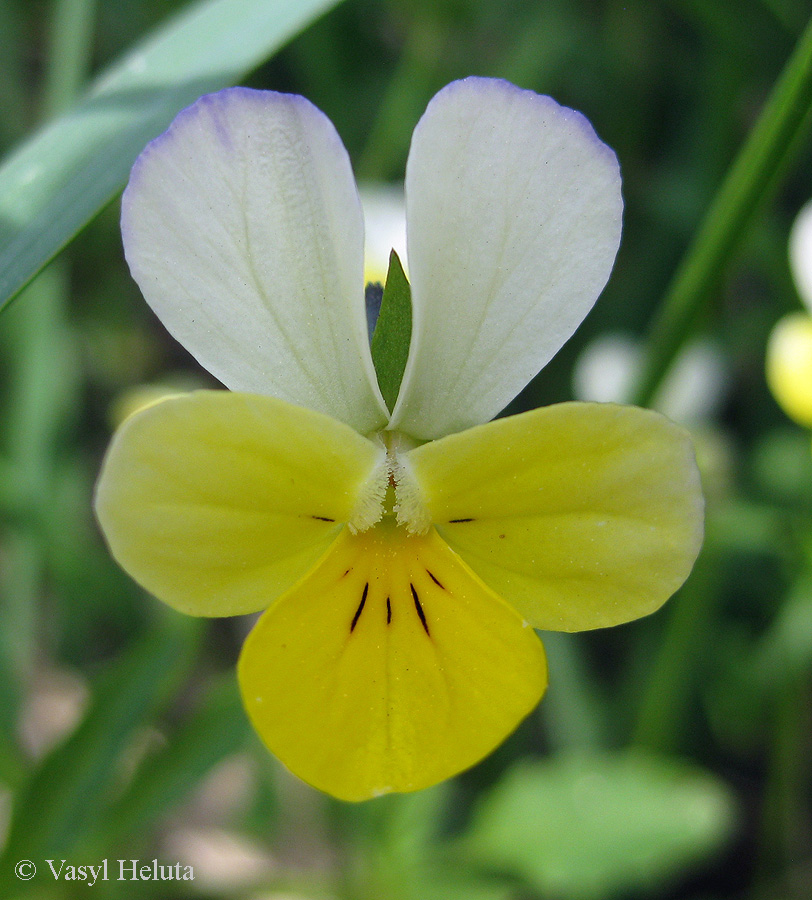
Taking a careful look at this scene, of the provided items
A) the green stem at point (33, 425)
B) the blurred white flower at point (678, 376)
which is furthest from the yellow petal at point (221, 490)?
the blurred white flower at point (678, 376)

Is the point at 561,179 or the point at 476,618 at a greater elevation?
the point at 561,179

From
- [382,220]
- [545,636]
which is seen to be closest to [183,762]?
[545,636]

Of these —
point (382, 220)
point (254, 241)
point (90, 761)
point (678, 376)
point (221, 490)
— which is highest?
point (382, 220)

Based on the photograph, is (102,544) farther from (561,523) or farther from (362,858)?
(561,523)

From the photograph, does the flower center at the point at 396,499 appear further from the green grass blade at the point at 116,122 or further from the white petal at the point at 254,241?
the green grass blade at the point at 116,122

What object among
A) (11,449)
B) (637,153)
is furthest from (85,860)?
(637,153)

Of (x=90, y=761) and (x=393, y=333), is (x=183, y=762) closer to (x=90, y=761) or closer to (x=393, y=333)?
(x=90, y=761)

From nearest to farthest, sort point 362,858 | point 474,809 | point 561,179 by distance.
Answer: point 561,179 → point 362,858 → point 474,809
